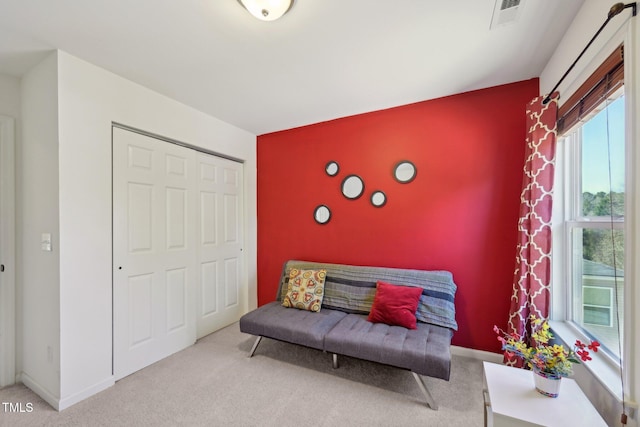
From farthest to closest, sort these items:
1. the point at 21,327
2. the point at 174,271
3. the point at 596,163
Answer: the point at 174,271
the point at 21,327
the point at 596,163

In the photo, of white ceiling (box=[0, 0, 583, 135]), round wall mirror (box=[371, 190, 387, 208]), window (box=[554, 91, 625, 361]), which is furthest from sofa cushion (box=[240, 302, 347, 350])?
white ceiling (box=[0, 0, 583, 135])

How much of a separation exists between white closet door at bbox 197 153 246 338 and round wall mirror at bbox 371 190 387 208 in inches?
66.9

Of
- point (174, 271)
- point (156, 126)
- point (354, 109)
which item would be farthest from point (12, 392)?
point (354, 109)

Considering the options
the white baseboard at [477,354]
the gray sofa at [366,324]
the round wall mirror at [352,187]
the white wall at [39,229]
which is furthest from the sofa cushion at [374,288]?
the white wall at [39,229]

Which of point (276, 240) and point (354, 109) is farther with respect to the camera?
point (276, 240)

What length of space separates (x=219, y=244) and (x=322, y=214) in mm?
1261

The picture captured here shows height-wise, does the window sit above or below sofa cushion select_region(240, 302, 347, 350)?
above

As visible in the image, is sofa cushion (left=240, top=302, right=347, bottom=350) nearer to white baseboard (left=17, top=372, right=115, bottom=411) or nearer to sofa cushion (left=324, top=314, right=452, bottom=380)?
sofa cushion (left=324, top=314, right=452, bottom=380)

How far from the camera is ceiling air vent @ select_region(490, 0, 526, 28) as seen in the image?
1.41 meters

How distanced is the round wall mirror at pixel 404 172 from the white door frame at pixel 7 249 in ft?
10.7

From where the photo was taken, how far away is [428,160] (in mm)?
2596

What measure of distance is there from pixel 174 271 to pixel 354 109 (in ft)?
8.05

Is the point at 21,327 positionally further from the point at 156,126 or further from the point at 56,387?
the point at 156,126

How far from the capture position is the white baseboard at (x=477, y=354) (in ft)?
7.69
